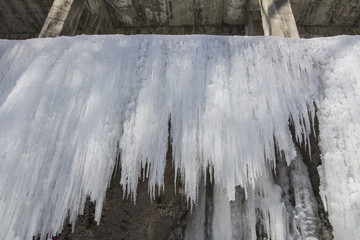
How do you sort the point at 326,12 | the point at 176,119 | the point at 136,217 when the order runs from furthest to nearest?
the point at 326,12
the point at 136,217
the point at 176,119

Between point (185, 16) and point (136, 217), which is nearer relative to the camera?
point (136, 217)

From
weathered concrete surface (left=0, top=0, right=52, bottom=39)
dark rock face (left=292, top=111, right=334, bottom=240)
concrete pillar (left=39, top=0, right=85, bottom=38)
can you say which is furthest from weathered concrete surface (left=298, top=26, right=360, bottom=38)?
weathered concrete surface (left=0, top=0, right=52, bottom=39)

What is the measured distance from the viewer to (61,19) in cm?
287

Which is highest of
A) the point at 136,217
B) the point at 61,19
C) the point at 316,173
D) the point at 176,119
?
the point at 61,19

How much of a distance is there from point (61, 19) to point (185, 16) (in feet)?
6.94

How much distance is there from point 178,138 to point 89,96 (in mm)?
750

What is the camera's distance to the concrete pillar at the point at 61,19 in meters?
2.75

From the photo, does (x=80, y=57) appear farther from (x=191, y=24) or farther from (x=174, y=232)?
(x=191, y=24)

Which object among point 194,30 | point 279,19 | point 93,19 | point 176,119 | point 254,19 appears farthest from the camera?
point 194,30

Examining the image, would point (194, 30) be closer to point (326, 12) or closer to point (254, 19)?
point (254, 19)

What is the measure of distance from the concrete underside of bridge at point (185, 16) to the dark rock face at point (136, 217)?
2880 millimetres

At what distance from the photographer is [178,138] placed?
1.92 m

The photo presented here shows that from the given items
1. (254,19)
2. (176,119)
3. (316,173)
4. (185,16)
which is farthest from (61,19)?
(316,173)

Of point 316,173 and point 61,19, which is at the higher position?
point 61,19
